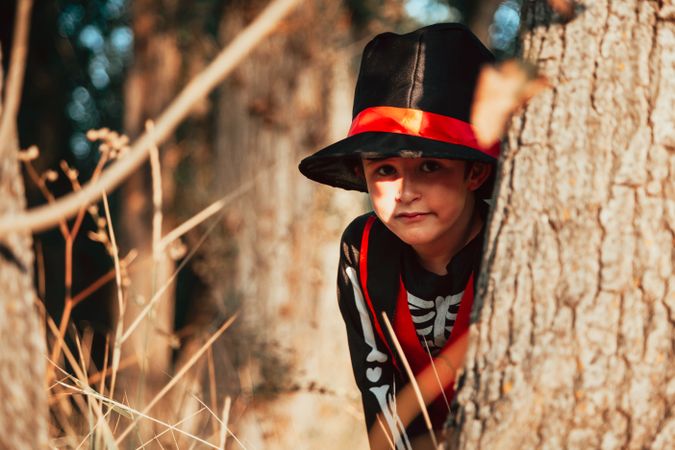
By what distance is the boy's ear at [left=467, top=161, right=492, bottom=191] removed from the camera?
2.50 metres

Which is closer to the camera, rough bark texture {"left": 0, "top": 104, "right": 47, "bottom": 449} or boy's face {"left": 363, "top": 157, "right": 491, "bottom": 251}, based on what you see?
rough bark texture {"left": 0, "top": 104, "right": 47, "bottom": 449}

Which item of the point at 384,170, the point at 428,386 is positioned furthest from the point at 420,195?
the point at 428,386

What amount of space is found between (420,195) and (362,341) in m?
0.64

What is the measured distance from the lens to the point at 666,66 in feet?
5.00

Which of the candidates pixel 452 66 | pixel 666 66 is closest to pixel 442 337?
pixel 452 66

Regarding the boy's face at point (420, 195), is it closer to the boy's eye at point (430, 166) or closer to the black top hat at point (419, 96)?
the boy's eye at point (430, 166)

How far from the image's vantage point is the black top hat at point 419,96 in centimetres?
231

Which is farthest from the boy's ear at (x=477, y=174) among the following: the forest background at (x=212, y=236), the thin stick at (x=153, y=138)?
the thin stick at (x=153, y=138)

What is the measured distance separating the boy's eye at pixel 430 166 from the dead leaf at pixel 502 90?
0.81 metres

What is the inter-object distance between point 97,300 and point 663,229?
11948 millimetres

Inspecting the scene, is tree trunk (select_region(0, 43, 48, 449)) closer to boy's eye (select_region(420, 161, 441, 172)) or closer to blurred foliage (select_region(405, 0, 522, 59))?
boy's eye (select_region(420, 161, 441, 172))

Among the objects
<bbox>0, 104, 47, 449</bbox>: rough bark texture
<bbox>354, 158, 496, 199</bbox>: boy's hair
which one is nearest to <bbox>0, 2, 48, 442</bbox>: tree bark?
<bbox>0, 104, 47, 449</bbox>: rough bark texture

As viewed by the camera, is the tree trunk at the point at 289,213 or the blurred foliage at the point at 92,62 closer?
the tree trunk at the point at 289,213

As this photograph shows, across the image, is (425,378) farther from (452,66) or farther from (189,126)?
(189,126)
